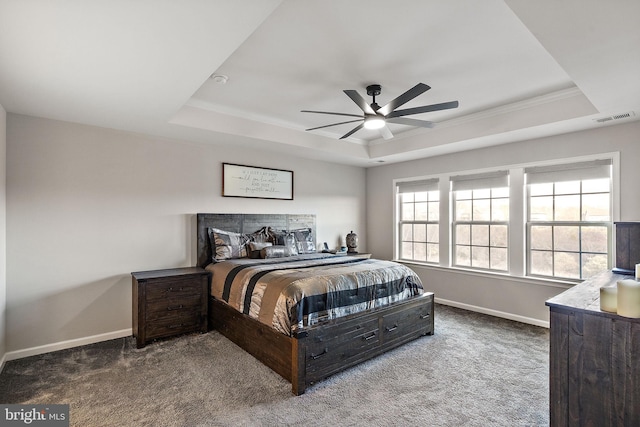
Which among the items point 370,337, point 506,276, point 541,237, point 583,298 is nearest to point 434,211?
point 506,276

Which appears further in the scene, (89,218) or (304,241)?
(304,241)

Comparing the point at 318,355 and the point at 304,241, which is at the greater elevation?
the point at 304,241

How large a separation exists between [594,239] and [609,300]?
281cm

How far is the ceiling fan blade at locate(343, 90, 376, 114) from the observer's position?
2659mm

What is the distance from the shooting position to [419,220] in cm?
566

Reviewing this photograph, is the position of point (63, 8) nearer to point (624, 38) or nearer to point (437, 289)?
point (624, 38)

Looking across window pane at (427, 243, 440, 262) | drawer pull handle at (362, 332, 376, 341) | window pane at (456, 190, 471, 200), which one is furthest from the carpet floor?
window pane at (456, 190, 471, 200)

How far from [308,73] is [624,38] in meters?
2.18

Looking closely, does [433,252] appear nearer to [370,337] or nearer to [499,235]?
[499,235]

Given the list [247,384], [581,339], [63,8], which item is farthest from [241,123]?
[581,339]

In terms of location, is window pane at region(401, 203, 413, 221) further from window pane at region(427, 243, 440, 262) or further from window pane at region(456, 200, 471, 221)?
window pane at region(456, 200, 471, 221)

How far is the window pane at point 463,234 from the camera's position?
4.97m

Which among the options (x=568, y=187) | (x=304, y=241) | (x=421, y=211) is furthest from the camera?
(x=421, y=211)

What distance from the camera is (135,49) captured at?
6.63ft
